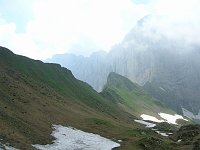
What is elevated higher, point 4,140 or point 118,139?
point 118,139

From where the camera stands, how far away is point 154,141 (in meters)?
87.9

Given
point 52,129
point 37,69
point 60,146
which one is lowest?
point 60,146

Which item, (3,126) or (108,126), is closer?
(3,126)

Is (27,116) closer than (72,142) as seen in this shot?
No

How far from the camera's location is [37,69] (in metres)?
190

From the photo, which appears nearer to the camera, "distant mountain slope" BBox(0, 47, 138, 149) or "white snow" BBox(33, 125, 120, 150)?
"distant mountain slope" BBox(0, 47, 138, 149)

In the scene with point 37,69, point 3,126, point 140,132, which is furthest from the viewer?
point 37,69

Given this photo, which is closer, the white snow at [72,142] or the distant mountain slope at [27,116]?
the distant mountain slope at [27,116]

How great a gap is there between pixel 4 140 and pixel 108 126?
65323 mm

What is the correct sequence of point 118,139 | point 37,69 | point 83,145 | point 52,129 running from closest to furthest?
point 83,145 → point 52,129 → point 118,139 → point 37,69

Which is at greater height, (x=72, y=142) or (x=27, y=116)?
(x=27, y=116)

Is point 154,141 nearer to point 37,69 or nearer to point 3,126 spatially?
point 3,126

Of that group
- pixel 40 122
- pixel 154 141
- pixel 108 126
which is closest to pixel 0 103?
pixel 40 122

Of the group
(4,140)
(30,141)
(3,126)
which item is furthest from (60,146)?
(4,140)
